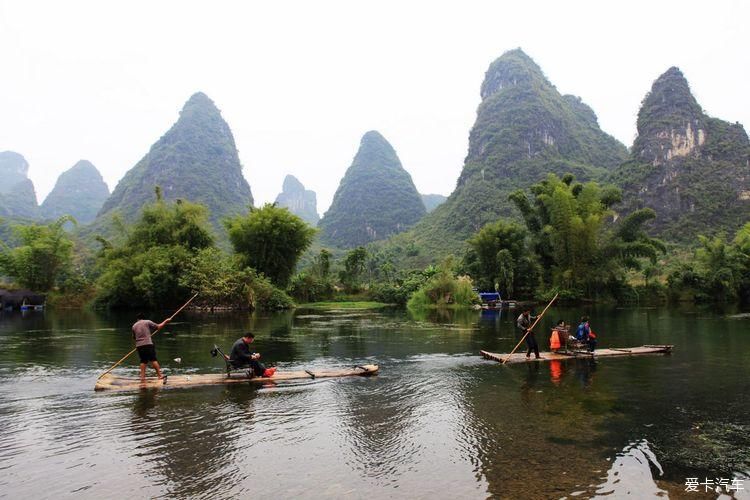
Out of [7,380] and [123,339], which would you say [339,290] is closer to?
[123,339]

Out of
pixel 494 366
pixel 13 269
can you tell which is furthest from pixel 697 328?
pixel 13 269

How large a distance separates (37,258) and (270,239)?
2529cm

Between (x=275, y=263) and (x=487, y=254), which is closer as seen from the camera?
(x=275, y=263)

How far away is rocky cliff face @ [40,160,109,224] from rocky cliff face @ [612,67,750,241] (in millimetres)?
162560

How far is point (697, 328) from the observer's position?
81.3 feet

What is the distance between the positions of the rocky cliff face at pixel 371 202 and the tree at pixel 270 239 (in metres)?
106

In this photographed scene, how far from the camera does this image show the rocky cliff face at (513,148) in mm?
110125

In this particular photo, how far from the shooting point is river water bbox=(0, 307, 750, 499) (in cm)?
627

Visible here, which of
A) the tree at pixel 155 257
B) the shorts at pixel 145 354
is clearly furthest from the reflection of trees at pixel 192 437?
the tree at pixel 155 257

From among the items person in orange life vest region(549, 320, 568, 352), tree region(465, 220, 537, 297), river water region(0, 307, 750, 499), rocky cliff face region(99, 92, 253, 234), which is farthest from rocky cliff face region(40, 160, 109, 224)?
person in orange life vest region(549, 320, 568, 352)

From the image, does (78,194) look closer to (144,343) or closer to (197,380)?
(144,343)

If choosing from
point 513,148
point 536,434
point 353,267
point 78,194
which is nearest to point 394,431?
point 536,434

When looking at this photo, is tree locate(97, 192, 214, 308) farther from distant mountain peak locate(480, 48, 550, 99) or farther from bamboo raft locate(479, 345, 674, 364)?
distant mountain peak locate(480, 48, 550, 99)

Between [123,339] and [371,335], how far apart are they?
35.5ft
